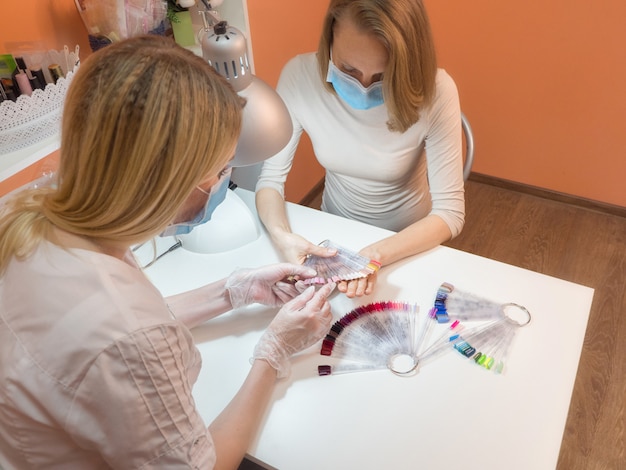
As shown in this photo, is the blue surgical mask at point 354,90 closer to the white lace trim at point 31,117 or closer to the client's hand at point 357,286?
the client's hand at point 357,286

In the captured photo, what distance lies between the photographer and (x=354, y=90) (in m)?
1.41

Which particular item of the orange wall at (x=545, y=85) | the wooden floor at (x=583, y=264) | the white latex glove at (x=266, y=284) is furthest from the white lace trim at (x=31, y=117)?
the orange wall at (x=545, y=85)

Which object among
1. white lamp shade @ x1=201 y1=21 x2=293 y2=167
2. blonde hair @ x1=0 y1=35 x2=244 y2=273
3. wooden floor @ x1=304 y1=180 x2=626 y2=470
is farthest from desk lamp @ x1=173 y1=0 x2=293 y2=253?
wooden floor @ x1=304 y1=180 x2=626 y2=470

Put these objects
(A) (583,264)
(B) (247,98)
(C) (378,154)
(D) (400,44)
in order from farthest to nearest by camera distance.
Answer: (A) (583,264) < (C) (378,154) < (D) (400,44) < (B) (247,98)

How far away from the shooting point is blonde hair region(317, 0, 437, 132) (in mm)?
1242

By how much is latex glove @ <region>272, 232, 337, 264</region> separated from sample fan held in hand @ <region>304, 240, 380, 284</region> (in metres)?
0.02

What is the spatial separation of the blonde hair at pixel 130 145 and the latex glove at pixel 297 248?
589 mm

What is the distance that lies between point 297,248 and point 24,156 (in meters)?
0.68

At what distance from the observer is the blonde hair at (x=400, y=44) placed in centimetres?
124

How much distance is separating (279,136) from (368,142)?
66 centimetres

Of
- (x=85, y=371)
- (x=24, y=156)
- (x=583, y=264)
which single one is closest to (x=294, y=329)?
(x=85, y=371)

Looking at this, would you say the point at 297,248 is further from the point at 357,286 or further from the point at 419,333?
the point at 419,333

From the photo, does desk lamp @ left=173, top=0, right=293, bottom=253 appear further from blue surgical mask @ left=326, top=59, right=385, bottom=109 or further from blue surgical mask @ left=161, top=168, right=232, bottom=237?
blue surgical mask @ left=326, top=59, right=385, bottom=109

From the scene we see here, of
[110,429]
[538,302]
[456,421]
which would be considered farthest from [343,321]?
[110,429]
